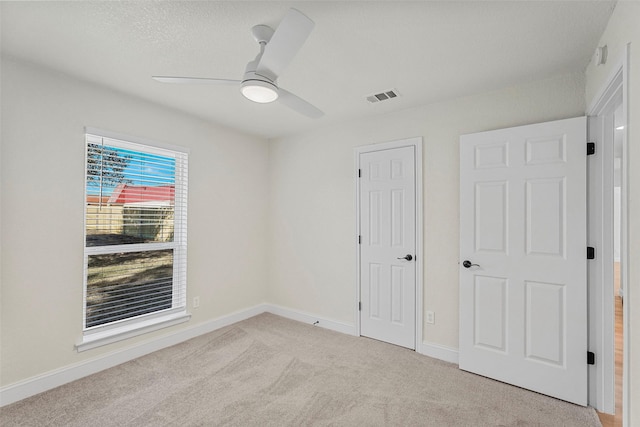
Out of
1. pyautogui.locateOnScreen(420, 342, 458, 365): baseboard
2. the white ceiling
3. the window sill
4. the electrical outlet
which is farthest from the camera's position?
the electrical outlet

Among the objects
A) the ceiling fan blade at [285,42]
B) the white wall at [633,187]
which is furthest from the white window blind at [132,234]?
the white wall at [633,187]

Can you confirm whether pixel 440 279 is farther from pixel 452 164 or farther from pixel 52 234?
pixel 52 234

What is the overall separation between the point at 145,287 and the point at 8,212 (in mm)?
1274

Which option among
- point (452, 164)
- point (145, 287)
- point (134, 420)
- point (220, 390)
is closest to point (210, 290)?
point (145, 287)

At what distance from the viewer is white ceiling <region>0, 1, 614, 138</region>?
1635 millimetres

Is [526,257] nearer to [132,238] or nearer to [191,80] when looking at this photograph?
[191,80]

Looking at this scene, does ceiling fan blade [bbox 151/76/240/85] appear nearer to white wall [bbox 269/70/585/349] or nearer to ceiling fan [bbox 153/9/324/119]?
ceiling fan [bbox 153/9/324/119]

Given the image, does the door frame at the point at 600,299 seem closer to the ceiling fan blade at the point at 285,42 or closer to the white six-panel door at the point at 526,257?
the white six-panel door at the point at 526,257

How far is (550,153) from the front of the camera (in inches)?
90.0

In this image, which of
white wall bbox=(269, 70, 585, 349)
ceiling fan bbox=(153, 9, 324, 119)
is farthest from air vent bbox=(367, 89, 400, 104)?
ceiling fan bbox=(153, 9, 324, 119)

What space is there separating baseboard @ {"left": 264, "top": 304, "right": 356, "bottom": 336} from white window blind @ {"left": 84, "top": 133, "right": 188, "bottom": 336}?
1267 millimetres

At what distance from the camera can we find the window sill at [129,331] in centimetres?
255

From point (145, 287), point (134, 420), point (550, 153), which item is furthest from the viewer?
point (145, 287)

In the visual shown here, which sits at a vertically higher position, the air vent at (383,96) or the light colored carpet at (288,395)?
the air vent at (383,96)
